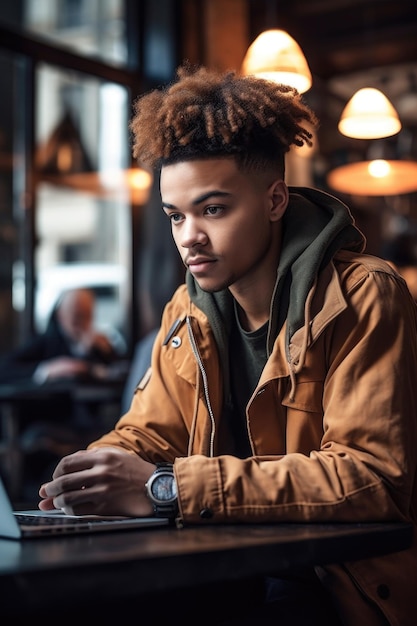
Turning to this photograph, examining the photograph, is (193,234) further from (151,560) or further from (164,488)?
(151,560)

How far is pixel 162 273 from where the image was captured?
6535 mm

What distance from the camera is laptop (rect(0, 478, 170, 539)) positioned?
137cm

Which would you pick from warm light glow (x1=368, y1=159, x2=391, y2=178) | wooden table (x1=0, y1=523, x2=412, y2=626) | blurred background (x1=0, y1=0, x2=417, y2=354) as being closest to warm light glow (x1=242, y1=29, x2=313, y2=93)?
warm light glow (x1=368, y1=159, x2=391, y2=178)

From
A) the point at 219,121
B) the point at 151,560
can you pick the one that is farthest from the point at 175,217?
the point at 151,560

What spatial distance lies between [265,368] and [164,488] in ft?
1.26

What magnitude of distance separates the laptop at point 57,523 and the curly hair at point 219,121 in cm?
72

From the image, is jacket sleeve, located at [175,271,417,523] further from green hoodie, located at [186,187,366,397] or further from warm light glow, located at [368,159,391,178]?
warm light glow, located at [368,159,391,178]

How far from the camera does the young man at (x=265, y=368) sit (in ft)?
5.08

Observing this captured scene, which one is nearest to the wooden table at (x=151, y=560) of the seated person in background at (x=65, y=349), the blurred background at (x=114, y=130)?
the blurred background at (x=114, y=130)

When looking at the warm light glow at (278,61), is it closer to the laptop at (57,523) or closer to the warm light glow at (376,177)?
the warm light glow at (376,177)

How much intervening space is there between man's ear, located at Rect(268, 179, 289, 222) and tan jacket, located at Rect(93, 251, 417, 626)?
170 mm

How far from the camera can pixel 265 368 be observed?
1.84 meters

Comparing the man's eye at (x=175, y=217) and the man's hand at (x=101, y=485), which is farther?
the man's eye at (x=175, y=217)

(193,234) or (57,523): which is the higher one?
(193,234)
